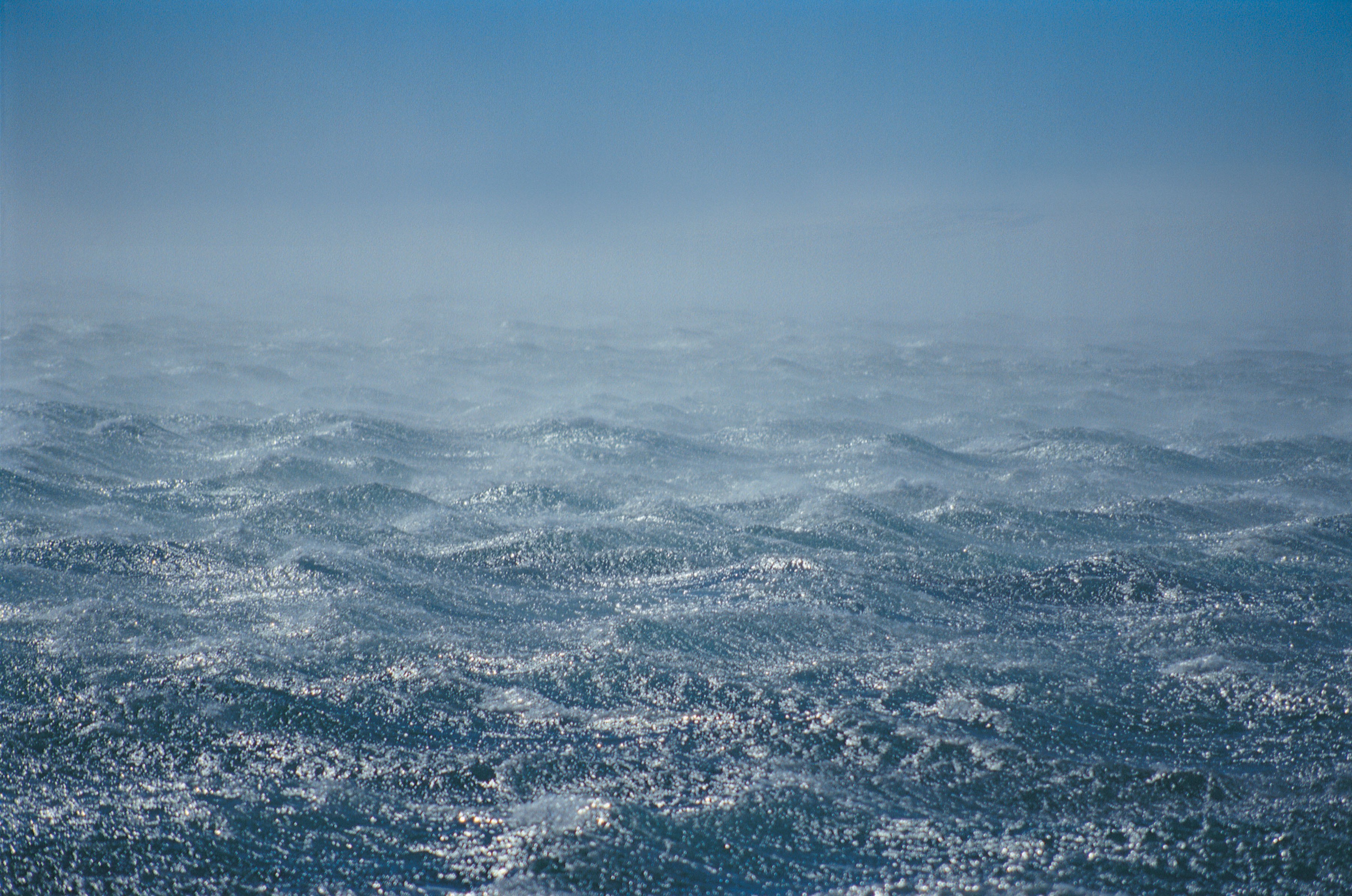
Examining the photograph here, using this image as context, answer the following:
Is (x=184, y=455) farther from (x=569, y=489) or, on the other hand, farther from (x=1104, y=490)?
(x=1104, y=490)

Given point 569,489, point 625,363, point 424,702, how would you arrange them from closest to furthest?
1. point 424,702
2. point 569,489
3. point 625,363

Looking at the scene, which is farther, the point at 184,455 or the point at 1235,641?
the point at 184,455

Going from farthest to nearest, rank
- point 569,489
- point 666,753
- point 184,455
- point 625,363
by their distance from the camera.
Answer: point 625,363 → point 184,455 → point 569,489 → point 666,753

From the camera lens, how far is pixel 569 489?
10.2m

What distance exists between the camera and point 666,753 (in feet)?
14.0

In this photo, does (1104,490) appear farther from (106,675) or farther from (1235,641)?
(106,675)

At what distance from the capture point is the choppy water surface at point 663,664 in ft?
11.5

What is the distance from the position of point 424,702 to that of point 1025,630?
12.4 feet

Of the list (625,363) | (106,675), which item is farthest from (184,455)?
(625,363)

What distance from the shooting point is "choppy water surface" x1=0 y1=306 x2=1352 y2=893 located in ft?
11.5

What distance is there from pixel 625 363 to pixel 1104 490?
15.9 m

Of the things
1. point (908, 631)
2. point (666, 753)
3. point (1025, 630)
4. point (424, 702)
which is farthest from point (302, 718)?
point (1025, 630)

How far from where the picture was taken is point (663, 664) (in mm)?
5316

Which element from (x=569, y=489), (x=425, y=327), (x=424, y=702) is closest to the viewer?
(x=424, y=702)
